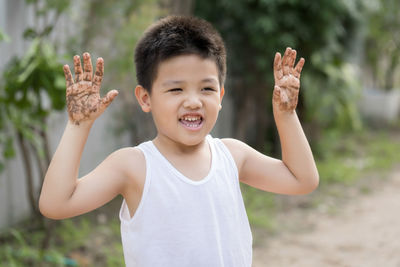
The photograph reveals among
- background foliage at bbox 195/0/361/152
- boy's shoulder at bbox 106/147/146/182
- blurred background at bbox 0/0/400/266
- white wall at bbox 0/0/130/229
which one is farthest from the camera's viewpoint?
background foliage at bbox 195/0/361/152

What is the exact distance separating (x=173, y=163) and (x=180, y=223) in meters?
0.20

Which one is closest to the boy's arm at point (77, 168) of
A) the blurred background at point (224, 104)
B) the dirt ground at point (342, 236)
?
the blurred background at point (224, 104)

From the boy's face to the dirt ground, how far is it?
2736mm

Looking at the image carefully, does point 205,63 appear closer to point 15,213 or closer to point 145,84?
point 145,84

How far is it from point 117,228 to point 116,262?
65cm

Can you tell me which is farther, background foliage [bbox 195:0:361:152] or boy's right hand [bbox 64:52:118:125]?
background foliage [bbox 195:0:361:152]

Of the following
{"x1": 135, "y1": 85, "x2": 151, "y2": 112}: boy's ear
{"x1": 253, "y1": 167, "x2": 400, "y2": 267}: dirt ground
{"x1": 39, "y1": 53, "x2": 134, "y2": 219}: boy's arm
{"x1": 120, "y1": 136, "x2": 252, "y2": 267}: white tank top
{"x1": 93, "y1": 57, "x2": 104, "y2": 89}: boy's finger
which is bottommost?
{"x1": 253, "y1": 167, "x2": 400, "y2": 267}: dirt ground

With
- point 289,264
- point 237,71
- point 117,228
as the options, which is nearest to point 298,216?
point 289,264

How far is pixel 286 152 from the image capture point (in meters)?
1.72

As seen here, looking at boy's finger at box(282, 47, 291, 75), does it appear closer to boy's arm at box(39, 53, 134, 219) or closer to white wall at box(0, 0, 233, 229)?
boy's arm at box(39, 53, 134, 219)

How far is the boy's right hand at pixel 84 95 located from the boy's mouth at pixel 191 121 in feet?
0.76

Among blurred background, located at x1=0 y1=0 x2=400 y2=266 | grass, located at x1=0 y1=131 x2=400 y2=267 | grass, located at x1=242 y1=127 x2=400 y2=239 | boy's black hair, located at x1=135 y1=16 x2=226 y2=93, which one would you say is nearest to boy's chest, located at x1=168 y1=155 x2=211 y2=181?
boy's black hair, located at x1=135 y1=16 x2=226 y2=93

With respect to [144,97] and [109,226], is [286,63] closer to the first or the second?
[144,97]

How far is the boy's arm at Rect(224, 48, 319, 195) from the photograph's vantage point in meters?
1.68
